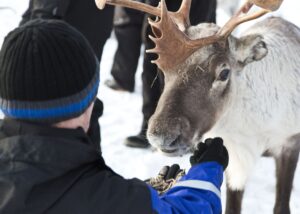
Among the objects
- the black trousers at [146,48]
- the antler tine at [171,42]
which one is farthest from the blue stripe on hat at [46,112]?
the black trousers at [146,48]

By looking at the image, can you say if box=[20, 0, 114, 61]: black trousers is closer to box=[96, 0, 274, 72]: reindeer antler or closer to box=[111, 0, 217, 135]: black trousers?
box=[111, 0, 217, 135]: black trousers

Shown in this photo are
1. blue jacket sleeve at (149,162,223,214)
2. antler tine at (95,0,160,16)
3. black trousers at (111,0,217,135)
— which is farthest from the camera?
black trousers at (111,0,217,135)

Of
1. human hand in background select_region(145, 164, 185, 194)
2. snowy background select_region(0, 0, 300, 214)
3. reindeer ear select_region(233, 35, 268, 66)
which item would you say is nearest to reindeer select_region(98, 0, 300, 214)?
reindeer ear select_region(233, 35, 268, 66)

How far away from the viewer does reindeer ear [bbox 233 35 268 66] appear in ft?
7.63

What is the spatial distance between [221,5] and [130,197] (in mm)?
7279

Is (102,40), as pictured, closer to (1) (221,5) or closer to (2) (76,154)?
(2) (76,154)

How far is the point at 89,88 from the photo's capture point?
4.53ft

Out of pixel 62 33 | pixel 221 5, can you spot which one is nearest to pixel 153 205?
pixel 62 33

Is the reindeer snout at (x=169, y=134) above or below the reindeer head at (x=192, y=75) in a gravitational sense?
below

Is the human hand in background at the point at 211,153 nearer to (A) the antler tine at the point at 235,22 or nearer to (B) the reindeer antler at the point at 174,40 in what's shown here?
(B) the reindeer antler at the point at 174,40

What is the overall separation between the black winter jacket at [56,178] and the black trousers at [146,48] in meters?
1.67

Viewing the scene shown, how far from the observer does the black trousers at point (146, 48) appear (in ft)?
11.8

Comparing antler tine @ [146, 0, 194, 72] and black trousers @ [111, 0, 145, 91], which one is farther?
black trousers @ [111, 0, 145, 91]

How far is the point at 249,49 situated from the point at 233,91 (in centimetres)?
21
